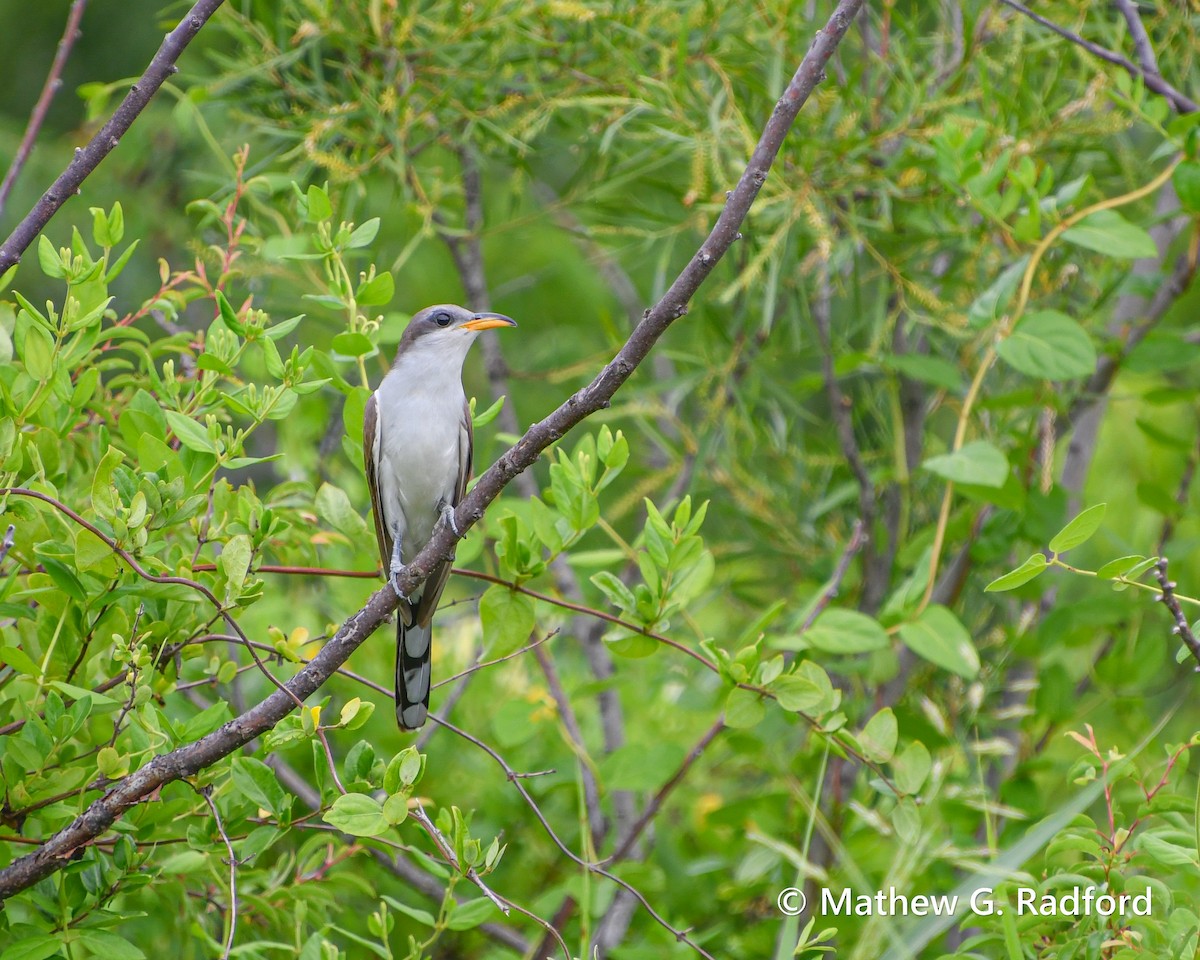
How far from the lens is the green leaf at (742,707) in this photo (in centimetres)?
269

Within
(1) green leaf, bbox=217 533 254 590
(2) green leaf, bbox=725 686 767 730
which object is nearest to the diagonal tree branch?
(1) green leaf, bbox=217 533 254 590

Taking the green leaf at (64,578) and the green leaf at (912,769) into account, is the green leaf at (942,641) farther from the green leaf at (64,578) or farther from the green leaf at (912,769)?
the green leaf at (64,578)

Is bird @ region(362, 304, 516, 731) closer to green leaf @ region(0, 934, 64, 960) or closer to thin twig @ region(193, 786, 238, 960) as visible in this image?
thin twig @ region(193, 786, 238, 960)

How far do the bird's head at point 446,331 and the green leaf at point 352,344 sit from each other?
154 cm

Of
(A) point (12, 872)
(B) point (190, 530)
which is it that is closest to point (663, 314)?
(B) point (190, 530)

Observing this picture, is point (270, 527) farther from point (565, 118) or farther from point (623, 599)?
point (565, 118)

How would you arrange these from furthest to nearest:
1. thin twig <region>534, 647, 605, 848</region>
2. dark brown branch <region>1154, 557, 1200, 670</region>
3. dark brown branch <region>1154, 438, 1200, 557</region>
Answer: dark brown branch <region>1154, 438, 1200, 557</region> → thin twig <region>534, 647, 605, 848</region> → dark brown branch <region>1154, 557, 1200, 670</region>

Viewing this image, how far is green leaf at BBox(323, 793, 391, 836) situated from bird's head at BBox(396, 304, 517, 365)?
234 cm

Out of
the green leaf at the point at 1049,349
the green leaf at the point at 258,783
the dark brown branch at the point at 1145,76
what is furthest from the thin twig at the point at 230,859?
the dark brown branch at the point at 1145,76

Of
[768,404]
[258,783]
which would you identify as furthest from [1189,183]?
[258,783]

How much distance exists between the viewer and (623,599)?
2.71 m

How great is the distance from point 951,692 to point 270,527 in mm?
3011

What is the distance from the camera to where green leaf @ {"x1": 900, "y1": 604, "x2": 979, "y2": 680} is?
10.7ft

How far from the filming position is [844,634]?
3.12 meters
